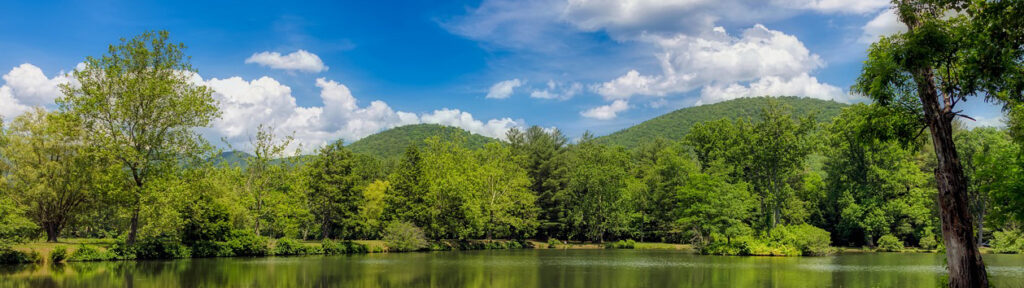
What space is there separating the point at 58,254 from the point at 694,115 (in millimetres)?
105010

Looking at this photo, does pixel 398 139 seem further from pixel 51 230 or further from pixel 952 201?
pixel 952 201

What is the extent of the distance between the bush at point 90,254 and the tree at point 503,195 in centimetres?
3049

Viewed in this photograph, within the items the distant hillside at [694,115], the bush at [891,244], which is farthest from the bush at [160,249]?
the distant hillside at [694,115]

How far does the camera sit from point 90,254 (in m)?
31.3

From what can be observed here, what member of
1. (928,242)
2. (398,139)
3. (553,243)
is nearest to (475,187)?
(553,243)

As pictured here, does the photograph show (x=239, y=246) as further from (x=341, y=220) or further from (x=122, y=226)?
(x=122, y=226)

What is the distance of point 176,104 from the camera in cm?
3469

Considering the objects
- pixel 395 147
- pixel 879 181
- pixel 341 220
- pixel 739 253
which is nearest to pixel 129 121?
pixel 341 220

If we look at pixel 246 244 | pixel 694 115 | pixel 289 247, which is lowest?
pixel 289 247

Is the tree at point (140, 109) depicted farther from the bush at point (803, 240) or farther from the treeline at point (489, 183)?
the bush at point (803, 240)

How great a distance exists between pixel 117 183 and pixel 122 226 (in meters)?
32.1

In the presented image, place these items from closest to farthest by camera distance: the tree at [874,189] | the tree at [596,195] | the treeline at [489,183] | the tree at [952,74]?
the tree at [952,74]
the treeline at [489,183]
the tree at [874,189]
the tree at [596,195]

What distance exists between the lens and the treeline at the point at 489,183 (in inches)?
1323

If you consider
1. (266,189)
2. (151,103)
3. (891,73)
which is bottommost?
(266,189)
